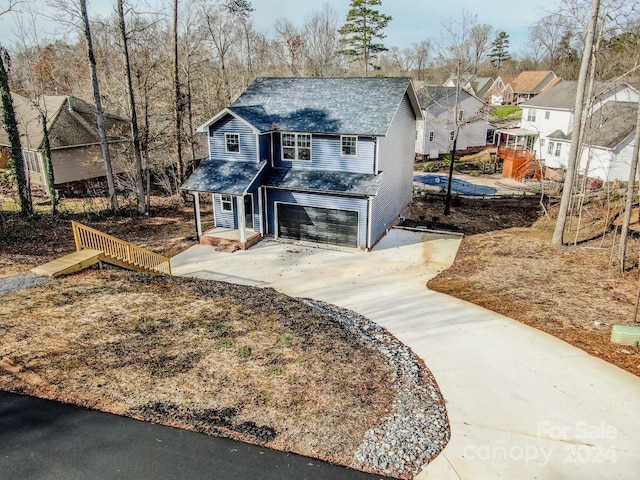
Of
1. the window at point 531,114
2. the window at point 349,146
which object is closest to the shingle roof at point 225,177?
the window at point 349,146

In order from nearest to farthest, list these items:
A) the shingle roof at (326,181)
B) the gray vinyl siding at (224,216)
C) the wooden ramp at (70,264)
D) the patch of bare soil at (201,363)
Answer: the patch of bare soil at (201,363) → the wooden ramp at (70,264) → the shingle roof at (326,181) → the gray vinyl siding at (224,216)

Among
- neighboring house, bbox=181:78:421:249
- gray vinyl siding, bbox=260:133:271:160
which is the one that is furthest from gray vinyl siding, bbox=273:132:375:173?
gray vinyl siding, bbox=260:133:271:160

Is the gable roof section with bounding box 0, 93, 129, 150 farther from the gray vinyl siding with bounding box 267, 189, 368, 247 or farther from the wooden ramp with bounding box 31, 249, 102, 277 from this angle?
the wooden ramp with bounding box 31, 249, 102, 277

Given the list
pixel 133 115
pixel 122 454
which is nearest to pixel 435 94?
pixel 133 115

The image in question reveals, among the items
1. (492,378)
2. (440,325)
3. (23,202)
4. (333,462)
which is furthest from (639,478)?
(23,202)

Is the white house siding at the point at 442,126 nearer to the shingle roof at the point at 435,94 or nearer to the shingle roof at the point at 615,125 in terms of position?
the shingle roof at the point at 435,94

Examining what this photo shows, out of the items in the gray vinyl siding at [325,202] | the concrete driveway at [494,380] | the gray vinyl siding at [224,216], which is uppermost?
→ the gray vinyl siding at [325,202]
